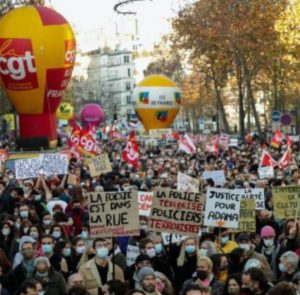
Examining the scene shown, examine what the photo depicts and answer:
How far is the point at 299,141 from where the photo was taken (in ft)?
152

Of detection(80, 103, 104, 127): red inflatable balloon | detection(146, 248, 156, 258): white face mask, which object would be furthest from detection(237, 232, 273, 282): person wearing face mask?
detection(80, 103, 104, 127): red inflatable balloon

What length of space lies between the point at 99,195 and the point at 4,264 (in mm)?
1397

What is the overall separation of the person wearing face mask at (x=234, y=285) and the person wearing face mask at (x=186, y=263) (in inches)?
80.9

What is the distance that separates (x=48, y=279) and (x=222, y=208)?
11.4ft

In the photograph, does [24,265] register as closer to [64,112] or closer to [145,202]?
[145,202]

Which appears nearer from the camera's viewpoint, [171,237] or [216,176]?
[171,237]

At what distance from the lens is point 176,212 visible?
507 inches

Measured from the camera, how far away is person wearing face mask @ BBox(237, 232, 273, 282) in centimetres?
1130

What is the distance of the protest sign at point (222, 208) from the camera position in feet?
45.3

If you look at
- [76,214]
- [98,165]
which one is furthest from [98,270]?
[98,165]

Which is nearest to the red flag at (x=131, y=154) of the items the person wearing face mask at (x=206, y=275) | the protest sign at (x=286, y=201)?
the protest sign at (x=286, y=201)

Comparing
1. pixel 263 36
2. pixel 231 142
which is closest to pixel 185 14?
pixel 263 36

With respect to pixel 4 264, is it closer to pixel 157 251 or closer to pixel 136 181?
pixel 157 251

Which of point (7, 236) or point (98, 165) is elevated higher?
point (98, 165)
